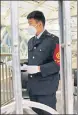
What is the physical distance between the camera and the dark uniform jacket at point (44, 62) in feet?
5.70

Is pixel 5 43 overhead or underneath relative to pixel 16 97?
overhead

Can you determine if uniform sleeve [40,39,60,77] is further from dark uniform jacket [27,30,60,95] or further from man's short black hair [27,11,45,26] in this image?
man's short black hair [27,11,45,26]

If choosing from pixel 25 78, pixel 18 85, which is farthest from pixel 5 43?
pixel 18 85

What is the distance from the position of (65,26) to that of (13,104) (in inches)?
25.9

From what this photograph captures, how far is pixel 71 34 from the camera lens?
5.48 feet

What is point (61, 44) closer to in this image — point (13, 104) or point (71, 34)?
point (71, 34)

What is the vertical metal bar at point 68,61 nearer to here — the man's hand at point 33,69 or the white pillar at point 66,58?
the white pillar at point 66,58

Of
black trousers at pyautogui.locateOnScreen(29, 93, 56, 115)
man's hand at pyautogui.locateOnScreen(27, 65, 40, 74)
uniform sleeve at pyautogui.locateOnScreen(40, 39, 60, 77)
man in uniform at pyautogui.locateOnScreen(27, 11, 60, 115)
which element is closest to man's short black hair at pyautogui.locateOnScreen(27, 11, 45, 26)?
man in uniform at pyautogui.locateOnScreen(27, 11, 60, 115)

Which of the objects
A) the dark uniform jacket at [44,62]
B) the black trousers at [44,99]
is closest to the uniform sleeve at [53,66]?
Answer: the dark uniform jacket at [44,62]

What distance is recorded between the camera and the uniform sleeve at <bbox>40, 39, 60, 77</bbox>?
68.2 inches

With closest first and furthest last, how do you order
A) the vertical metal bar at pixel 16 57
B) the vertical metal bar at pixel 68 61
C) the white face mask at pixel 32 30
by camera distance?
the vertical metal bar at pixel 16 57
the vertical metal bar at pixel 68 61
the white face mask at pixel 32 30

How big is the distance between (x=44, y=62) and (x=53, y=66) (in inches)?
2.9

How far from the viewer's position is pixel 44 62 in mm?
1749

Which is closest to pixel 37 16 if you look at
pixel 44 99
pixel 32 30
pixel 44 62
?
pixel 32 30
